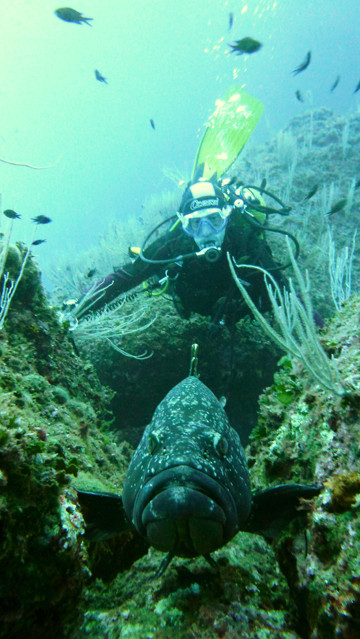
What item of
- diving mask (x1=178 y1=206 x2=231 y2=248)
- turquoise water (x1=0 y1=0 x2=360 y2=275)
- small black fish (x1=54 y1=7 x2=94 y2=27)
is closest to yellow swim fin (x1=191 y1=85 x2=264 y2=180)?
diving mask (x1=178 y1=206 x2=231 y2=248)

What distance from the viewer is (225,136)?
29.3ft

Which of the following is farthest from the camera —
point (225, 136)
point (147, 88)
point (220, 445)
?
point (147, 88)

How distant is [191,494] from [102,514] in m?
0.88

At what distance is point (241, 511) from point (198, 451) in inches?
17.5

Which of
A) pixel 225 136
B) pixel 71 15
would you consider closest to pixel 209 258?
pixel 71 15

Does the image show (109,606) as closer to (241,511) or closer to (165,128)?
(241,511)

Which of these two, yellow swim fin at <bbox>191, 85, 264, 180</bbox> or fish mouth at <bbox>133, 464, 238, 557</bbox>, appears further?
yellow swim fin at <bbox>191, 85, 264, 180</bbox>

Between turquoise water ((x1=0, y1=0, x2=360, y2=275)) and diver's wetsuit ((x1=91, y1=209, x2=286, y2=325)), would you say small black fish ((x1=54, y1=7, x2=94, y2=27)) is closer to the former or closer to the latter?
diver's wetsuit ((x1=91, y1=209, x2=286, y2=325))

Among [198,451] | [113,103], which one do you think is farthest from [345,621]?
[113,103]

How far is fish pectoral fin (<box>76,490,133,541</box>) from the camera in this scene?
1.97 metres

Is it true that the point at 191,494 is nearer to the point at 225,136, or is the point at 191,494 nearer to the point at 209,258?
the point at 209,258

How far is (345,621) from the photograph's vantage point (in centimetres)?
125

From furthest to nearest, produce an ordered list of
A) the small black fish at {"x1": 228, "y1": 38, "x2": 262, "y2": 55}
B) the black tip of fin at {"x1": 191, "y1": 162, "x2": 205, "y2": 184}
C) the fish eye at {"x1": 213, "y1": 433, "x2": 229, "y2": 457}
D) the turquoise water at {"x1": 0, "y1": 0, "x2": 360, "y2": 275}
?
the turquoise water at {"x1": 0, "y1": 0, "x2": 360, "y2": 275} < the black tip of fin at {"x1": 191, "y1": 162, "x2": 205, "y2": 184} < the small black fish at {"x1": 228, "y1": 38, "x2": 262, "y2": 55} < the fish eye at {"x1": 213, "y1": 433, "x2": 229, "y2": 457}

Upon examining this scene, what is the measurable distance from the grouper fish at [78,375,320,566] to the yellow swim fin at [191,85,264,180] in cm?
735
